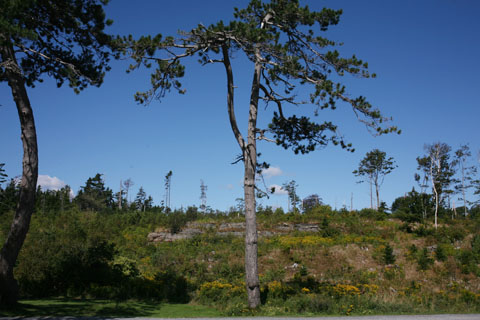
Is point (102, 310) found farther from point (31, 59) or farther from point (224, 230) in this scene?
point (224, 230)

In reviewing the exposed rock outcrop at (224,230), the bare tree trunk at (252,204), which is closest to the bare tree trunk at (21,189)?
the bare tree trunk at (252,204)

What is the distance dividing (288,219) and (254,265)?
67.0 feet

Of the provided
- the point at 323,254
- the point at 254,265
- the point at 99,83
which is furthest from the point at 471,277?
the point at 99,83

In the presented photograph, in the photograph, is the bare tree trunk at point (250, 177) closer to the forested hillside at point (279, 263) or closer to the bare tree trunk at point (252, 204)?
the bare tree trunk at point (252, 204)

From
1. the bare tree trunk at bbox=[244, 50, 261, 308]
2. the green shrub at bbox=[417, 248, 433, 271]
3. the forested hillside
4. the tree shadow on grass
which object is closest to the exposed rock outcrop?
the forested hillside

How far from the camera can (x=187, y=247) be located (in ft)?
76.8

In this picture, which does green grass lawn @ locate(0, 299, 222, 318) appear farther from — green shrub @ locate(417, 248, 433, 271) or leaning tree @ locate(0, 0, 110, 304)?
green shrub @ locate(417, 248, 433, 271)

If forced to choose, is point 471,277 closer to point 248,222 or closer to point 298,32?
point 248,222

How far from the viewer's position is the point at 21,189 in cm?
870

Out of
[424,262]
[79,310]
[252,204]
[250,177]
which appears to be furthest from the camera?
[424,262]

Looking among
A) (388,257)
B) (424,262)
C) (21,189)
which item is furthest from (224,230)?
(21,189)

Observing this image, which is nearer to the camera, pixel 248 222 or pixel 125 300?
pixel 248 222

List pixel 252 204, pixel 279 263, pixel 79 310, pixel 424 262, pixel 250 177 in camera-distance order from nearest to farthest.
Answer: pixel 79 310 → pixel 252 204 → pixel 250 177 → pixel 424 262 → pixel 279 263

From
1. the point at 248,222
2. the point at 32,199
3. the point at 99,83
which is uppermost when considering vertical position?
the point at 99,83
